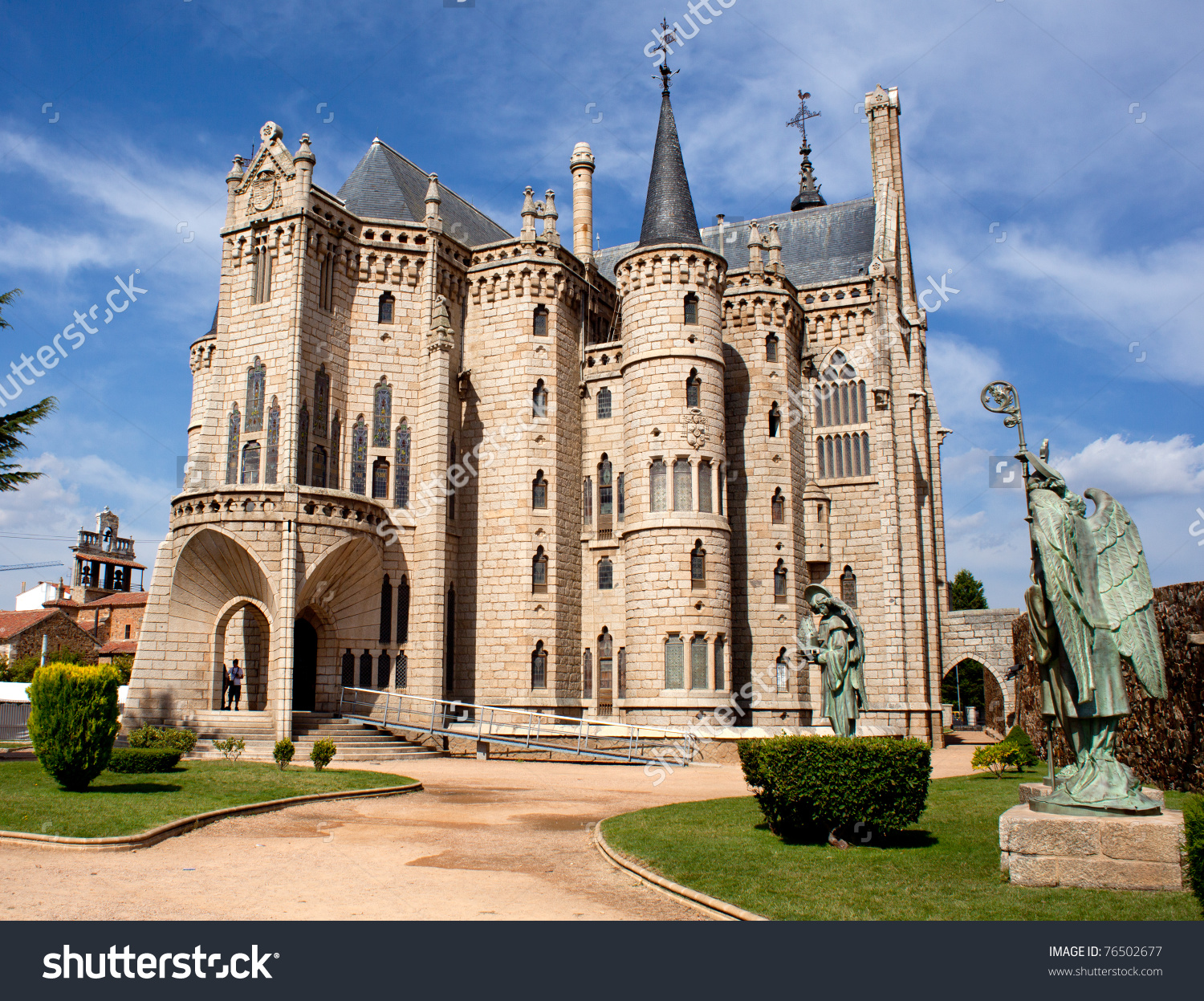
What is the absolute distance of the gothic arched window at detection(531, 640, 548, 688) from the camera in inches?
1222

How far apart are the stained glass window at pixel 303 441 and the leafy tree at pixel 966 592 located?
193ft

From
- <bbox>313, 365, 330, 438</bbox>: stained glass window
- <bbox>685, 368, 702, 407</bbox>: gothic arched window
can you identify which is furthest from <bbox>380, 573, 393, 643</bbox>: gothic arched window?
<bbox>685, 368, 702, 407</bbox>: gothic arched window

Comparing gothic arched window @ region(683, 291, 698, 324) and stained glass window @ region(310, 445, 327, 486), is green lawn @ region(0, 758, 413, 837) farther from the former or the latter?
gothic arched window @ region(683, 291, 698, 324)

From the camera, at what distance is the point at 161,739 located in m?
20.5

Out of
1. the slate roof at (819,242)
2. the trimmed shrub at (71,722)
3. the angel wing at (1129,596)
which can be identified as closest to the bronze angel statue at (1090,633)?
the angel wing at (1129,596)

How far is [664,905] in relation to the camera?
8680mm

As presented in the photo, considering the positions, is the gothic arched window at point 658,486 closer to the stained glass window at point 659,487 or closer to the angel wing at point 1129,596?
the stained glass window at point 659,487

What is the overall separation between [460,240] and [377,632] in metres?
15.8

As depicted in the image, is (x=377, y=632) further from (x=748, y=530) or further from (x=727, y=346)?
(x=727, y=346)

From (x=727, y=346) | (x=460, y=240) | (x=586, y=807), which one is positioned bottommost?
(x=586, y=807)

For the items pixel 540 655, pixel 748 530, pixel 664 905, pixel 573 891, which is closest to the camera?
pixel 664 905

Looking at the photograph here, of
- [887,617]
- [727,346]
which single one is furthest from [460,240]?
[887,617]

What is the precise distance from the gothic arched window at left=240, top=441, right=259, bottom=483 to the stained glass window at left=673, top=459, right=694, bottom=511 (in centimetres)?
1294

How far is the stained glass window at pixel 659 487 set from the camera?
3081 centimetres
